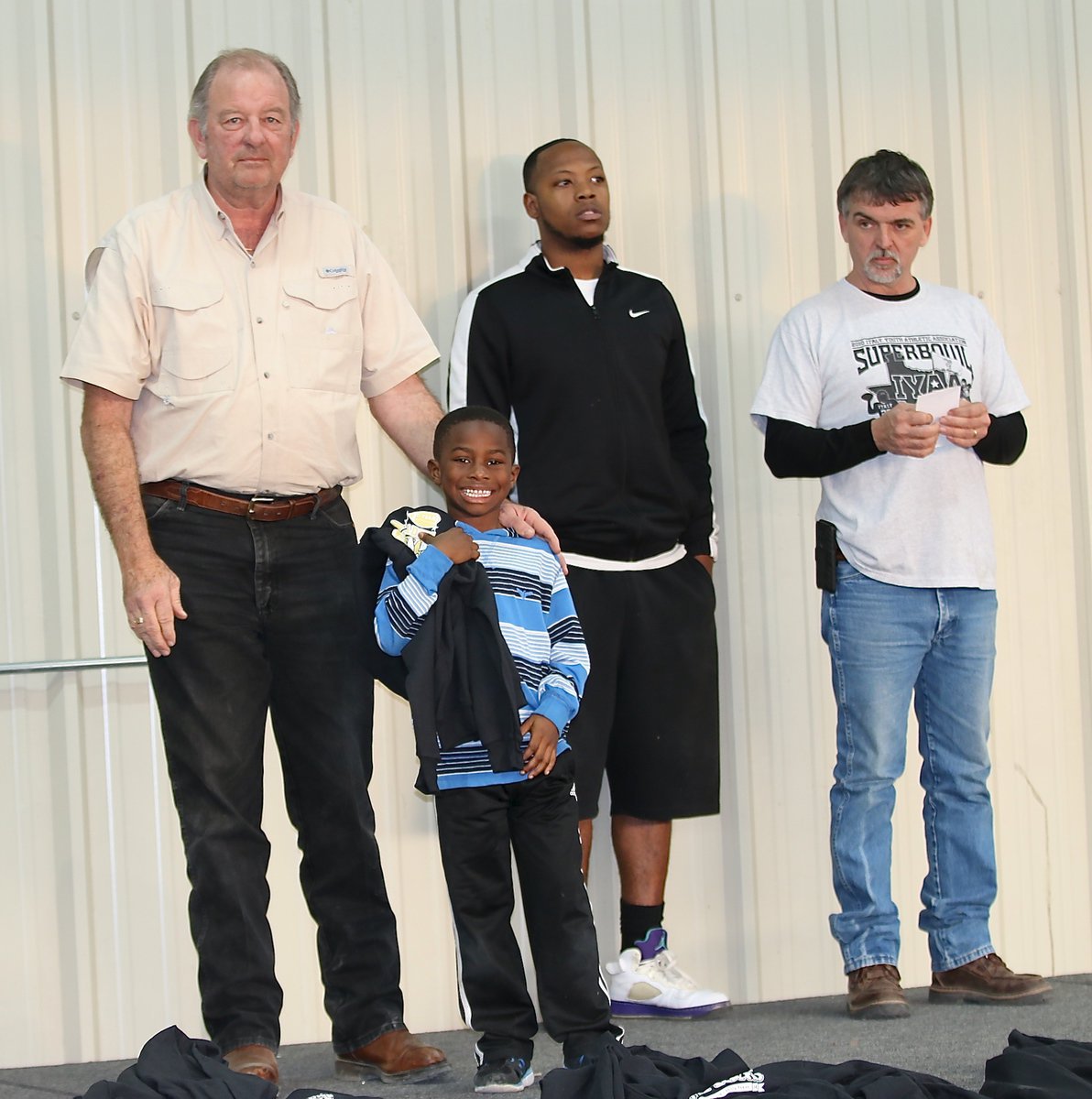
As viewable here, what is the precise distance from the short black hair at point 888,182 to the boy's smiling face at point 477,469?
118 centimetres

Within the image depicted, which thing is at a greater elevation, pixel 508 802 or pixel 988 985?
pixel 508 802

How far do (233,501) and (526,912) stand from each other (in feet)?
3.11

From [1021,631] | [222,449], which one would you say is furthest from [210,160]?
[1021,631]

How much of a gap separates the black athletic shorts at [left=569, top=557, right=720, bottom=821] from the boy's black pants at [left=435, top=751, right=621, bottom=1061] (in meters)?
0.63

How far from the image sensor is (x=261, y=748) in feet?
9.60

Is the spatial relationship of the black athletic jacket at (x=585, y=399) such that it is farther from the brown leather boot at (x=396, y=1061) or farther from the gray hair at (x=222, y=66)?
the brown leather boot at (x=396, y=1061)

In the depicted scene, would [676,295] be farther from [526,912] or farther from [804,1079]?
[804,1079]

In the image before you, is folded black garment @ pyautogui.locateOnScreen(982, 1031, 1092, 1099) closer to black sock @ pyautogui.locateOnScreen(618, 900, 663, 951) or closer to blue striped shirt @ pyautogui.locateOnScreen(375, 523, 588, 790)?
blue striped shirt @ pyautogui.locateOnScreen(375, 523, 588, 790)

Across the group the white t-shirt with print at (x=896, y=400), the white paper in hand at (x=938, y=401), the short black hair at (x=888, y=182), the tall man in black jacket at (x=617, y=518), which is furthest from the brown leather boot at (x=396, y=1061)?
the short black hair at (x=888, y=182)

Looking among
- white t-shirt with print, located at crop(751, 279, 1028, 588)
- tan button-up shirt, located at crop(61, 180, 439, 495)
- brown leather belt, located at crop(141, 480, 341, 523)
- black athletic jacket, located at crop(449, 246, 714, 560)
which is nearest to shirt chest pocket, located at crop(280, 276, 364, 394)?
tan button-up shirt, located at crop(61, 180, 439, 495)

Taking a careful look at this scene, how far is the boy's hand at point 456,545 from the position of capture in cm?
281

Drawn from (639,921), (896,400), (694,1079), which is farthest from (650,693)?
(694,1079)

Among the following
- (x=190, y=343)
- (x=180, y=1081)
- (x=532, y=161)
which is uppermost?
(x=532, y=161)

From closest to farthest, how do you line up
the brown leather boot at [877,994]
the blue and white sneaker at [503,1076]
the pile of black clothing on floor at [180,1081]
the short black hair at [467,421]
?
the pile of black clothing on floor at [180,1081]
the blue and white sneaker at [503,1076]
the short black hair at [467,421]
the brown leather boot at [877,994]
